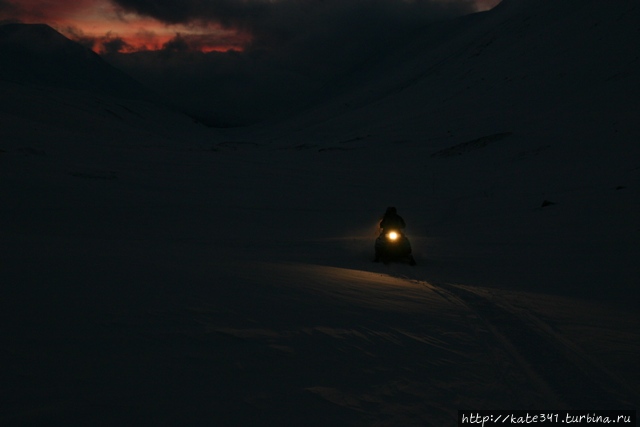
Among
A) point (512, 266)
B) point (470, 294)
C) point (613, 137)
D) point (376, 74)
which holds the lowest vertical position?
point (470, 294)

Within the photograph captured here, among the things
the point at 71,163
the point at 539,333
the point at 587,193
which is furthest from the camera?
the point at 71,163

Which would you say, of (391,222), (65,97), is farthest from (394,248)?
(65,97)

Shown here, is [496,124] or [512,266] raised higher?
[496,124]

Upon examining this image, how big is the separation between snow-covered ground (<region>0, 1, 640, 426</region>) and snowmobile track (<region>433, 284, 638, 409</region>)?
2 centimetres

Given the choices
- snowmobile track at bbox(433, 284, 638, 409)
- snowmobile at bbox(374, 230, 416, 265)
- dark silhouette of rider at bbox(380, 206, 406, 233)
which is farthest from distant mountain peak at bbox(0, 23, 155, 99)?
snowmobile track at bbox(433, 284, 638, 409)

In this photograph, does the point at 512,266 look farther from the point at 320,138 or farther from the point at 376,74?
the point at 376,74

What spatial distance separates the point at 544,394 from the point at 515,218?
13.0 m

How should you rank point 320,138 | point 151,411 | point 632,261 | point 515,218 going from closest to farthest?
point 151,411
point 632,261
point 515,218
point 320,138

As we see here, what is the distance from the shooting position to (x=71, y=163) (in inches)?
777

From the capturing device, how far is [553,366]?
4.69 metres

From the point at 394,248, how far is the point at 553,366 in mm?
6610

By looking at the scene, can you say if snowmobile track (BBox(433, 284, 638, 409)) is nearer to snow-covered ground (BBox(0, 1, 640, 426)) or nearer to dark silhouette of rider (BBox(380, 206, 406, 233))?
snow-covered ground (BBox(0, 1, 640, 426))

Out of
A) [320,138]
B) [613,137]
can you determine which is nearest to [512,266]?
[613,137]

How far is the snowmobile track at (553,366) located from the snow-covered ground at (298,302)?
0.08 ft
